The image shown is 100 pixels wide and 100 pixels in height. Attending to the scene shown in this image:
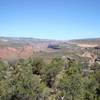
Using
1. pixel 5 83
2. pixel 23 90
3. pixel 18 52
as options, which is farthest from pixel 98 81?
pixel 18 52

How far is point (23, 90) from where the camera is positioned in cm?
3738

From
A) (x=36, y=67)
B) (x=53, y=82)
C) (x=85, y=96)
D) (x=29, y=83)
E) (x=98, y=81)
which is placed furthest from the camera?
(x=36, y=67)

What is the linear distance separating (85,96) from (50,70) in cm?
2639

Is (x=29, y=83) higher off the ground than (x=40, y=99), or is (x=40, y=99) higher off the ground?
(x=29, y=83)

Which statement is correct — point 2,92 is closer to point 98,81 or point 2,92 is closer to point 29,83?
point 29,83

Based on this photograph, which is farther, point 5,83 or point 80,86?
point 5,83

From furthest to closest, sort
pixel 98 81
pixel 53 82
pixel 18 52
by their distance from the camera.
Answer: pixel 18 52 → pixel 53 82 → pixel 98 81

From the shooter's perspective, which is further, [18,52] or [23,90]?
[18,52]

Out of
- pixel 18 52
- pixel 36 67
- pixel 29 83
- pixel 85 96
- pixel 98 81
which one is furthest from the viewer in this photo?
pixel 18 52

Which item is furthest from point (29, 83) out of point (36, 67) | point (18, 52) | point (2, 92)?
point (18, 52)

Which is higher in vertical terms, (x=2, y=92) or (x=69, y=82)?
(x=69, y=82)

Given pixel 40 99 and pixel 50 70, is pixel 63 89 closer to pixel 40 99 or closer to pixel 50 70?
pixel 40 99

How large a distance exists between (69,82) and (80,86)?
213 centimetres

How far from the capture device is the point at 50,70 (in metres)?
61.8
